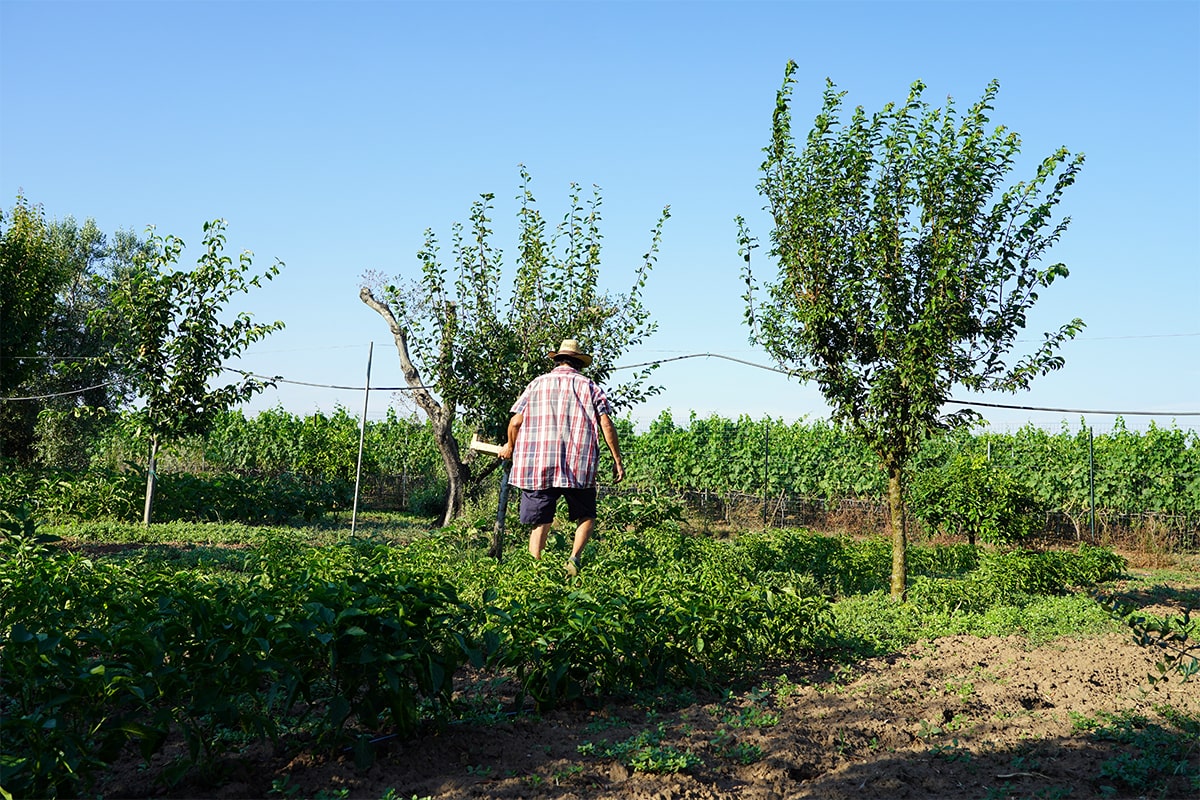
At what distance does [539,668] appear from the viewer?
429 cm

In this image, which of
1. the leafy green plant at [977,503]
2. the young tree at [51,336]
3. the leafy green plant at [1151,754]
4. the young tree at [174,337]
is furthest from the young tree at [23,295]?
the leafy green plant at [1151,754]

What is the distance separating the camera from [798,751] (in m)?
3.85

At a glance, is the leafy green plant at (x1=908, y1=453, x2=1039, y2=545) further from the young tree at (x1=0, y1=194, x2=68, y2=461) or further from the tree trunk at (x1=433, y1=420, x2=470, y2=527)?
the young tree at (x1=0, y1=194, x2=68, y2=461)

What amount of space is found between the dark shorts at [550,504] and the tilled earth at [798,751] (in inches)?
110

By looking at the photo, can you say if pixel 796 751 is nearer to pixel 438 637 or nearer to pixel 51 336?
pixel 438 637

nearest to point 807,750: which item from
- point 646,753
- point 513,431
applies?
point 646,753

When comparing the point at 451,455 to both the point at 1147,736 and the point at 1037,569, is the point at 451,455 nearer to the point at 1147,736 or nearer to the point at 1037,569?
the point at 1037,569

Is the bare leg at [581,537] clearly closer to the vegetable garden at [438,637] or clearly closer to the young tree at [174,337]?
the vegetable garden at [438,637]

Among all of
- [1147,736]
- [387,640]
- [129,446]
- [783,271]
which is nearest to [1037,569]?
[783,271]

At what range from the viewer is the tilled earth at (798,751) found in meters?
3.45

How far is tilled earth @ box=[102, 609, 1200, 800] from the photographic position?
3445mm

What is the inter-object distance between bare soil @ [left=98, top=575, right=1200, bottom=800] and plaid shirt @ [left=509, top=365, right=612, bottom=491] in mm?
2881

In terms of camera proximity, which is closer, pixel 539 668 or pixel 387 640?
pixel 387 640

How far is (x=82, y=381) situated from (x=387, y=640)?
27.8 meters
